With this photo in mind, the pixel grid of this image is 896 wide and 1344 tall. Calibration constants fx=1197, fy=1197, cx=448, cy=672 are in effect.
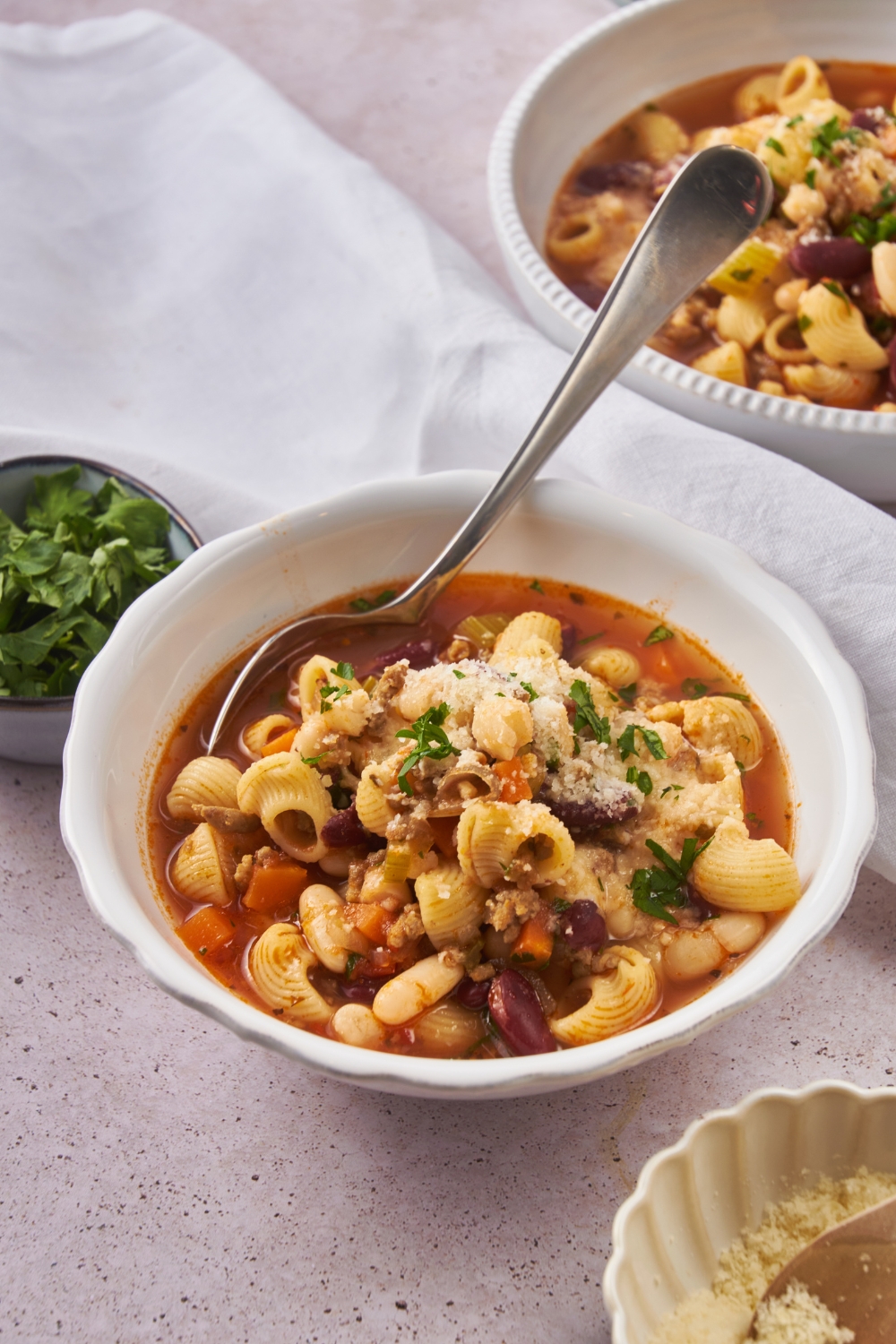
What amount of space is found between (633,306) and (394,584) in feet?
3.11

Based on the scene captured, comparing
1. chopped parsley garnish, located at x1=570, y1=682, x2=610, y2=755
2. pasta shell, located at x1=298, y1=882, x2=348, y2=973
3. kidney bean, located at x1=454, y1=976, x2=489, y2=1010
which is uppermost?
chopped parsley garnish, located at x1=570, y1=682, x2=610, y2=755

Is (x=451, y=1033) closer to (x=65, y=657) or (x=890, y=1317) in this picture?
(x=890, y=1317)

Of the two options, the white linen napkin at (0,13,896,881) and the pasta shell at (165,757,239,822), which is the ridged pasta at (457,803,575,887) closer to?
the pasta shell at (165,757,239,822)

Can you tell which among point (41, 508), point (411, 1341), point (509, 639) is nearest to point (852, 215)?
point (509, 639)

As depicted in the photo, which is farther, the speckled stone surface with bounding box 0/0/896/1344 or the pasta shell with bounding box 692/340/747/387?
the pasta shell with bounding box 692/340/747/387

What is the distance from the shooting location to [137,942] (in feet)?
7.29

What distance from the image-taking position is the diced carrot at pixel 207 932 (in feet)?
8.27

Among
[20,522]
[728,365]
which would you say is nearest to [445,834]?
[20,522]

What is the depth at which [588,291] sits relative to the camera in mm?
3951

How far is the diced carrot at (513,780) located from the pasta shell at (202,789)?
64 cm

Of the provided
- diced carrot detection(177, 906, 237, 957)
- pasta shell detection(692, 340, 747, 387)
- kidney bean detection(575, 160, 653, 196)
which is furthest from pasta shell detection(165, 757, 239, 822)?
kidney bean detection(575, 160, 653, 196)

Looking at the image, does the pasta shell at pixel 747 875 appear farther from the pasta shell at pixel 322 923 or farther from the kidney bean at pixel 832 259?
the kidney bean at pixel 832 259

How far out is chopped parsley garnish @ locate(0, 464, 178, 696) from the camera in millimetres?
3084

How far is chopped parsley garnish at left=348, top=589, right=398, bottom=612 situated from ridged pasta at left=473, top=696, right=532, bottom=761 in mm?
722
